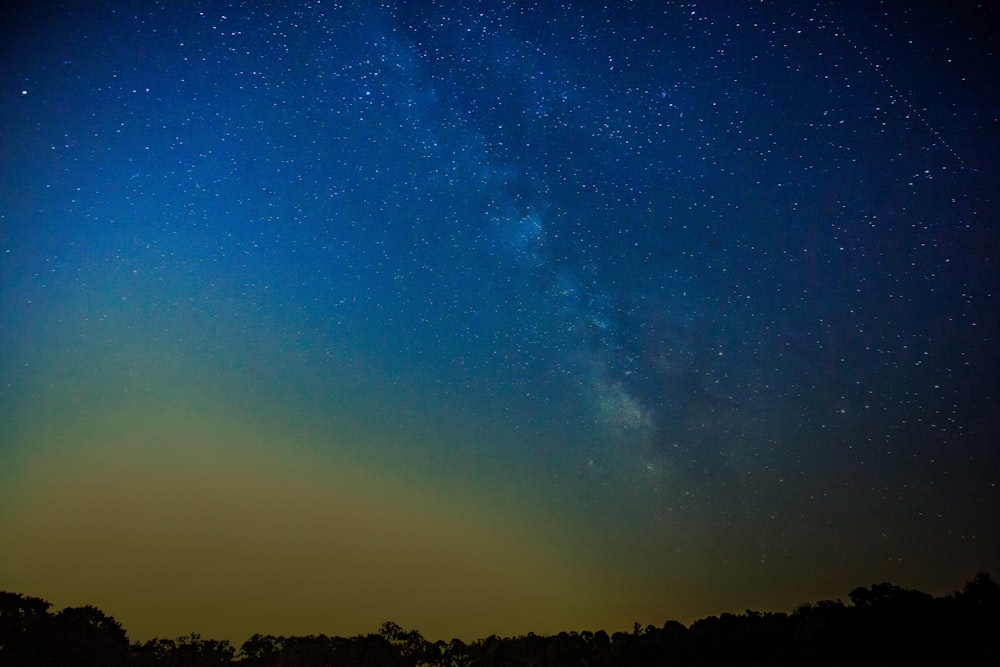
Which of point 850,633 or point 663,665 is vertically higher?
point 850,633

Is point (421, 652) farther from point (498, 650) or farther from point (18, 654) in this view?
point (18, 654)

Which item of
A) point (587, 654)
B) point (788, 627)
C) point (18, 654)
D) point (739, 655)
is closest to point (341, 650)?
point (587, 654)

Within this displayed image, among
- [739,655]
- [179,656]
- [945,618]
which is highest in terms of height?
[945,618]

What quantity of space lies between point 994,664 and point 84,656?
25086 millimetres

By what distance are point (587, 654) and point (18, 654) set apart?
19.5m

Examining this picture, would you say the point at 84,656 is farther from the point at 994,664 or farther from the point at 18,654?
the point at 994,664

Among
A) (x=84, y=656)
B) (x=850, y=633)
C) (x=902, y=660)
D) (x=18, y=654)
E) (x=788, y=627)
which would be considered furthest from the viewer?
(x=788, y=627)

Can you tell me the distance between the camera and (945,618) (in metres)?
18.2

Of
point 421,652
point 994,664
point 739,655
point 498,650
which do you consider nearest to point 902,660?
point 994,664

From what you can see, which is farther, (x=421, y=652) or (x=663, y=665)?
(x=421, y=652)

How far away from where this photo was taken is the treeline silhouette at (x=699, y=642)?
52.1 ft

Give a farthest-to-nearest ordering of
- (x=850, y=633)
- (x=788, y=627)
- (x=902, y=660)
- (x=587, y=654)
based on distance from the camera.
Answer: (x=587, y=654) → (x=788, y=627) → (x=850, y=633) → (x=902, y=660)

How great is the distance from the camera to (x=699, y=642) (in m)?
20.2

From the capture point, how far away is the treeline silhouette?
52.1ft
